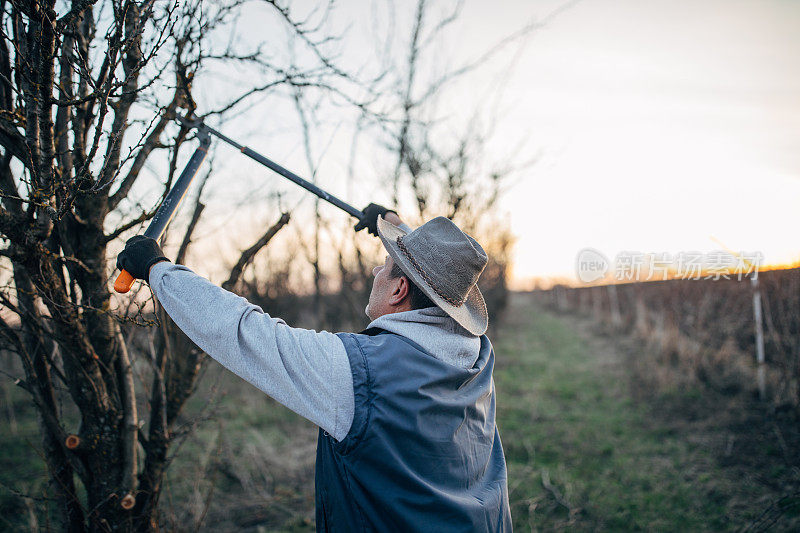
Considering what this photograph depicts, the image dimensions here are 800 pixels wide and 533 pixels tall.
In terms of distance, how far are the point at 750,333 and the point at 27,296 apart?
8.63 m

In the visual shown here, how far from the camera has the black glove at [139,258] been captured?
1.45 meters

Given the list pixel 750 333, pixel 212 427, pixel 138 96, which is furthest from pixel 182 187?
pixel 750 333

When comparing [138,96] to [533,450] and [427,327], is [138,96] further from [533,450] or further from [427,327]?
[533,450]

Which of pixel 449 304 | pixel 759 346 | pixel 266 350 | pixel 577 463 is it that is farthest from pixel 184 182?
pixel 759 346

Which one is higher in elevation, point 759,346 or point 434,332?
point 434,332

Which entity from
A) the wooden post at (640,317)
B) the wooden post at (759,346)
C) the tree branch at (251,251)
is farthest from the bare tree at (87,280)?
the wooden post at (640,317)

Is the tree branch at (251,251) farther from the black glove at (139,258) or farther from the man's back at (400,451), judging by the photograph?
the man's back at (400,451)

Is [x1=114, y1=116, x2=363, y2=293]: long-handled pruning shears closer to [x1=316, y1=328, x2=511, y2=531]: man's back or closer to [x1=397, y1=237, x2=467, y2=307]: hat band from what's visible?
[x1=316, y1=328, x2=511, y2=531]: man's back

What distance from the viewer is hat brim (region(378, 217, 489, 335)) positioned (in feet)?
5.20

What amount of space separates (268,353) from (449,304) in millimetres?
615

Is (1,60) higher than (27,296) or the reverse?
higher

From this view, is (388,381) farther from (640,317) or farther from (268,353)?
(640,317)

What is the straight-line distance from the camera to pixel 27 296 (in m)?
2.00

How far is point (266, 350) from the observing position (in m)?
1.31
